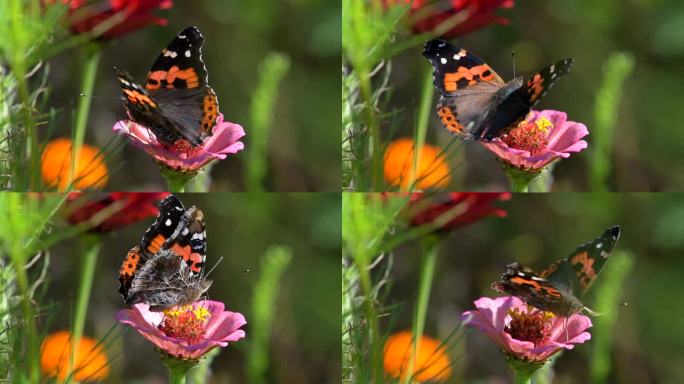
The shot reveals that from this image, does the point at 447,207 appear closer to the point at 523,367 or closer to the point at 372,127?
the point at 372,127

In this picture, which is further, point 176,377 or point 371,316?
point 371,316

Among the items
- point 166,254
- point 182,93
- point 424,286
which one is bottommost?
point 424,286

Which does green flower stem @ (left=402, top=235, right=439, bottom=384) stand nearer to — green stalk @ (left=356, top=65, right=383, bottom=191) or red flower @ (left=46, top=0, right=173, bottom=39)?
green stalk @ (left=356, top=65, right=383, bottom=191)

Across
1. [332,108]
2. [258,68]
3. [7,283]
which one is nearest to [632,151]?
[332,108]

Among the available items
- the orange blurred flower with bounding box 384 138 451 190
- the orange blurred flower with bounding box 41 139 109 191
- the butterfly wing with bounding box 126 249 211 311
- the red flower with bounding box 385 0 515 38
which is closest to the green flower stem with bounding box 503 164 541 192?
the orange blurred flower with bounding box 384 138 451 190

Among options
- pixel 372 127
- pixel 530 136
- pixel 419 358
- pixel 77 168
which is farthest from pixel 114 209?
pixel 530 136

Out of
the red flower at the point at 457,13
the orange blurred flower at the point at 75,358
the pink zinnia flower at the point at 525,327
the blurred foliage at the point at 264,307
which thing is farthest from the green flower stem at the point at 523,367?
the orange blurred flower at the point at 75,358

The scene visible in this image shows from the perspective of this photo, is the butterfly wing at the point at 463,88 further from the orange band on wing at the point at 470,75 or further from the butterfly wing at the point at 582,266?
the butterfly wing at the point at 582,266
